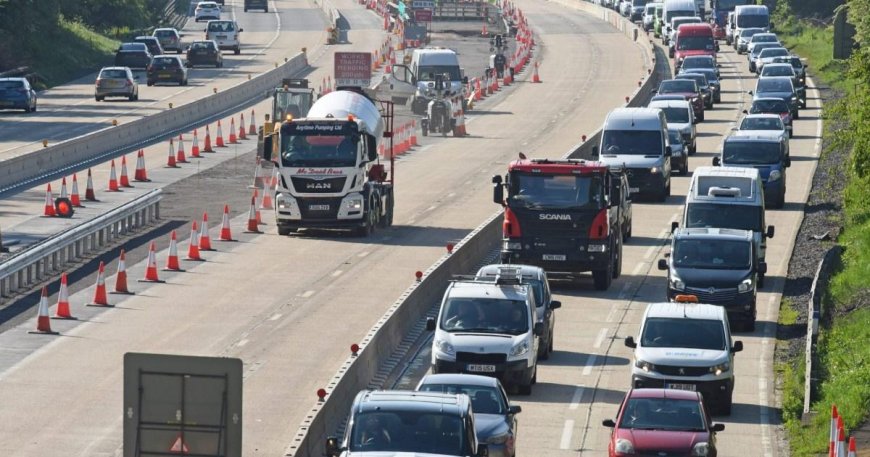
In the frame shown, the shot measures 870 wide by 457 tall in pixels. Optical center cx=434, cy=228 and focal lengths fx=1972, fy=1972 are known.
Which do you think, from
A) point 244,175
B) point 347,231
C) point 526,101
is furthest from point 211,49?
point 347,231

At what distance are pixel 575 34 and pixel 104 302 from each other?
3316 inches

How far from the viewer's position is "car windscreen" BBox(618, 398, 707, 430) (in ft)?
73.9

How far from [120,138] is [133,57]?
29.9 meters

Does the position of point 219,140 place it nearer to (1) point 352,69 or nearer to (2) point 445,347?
(1) point 352,69

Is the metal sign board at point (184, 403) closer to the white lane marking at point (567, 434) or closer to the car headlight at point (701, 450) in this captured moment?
the car headlight at point (701, 450)

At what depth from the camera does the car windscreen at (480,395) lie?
2278 cm

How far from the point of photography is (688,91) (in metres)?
70.9

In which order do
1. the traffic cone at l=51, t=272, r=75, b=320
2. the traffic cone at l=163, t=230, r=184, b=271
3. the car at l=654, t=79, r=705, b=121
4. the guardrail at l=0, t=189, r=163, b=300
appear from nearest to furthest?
the traffic cone at l=51, t=272, r=75, b=320 → the guardrail at l=0, t=189, r=163, b=300 → the traffic cone at l=163, t=230, r=184, b=271 → the car at l=654, t=79, r=705, b=121

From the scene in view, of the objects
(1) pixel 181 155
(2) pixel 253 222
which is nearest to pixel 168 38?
(1) pixel 181 155

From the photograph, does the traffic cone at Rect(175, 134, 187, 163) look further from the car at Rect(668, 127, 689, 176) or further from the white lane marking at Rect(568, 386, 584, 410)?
the white lane marking at Rect(568, 386, 584, 410)

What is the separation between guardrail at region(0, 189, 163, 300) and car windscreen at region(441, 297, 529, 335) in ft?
31.2

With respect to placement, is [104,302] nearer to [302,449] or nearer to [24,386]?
[24,386]

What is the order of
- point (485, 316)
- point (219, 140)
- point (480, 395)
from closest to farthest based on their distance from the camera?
point (480, 395)
point (485, 316)
point (219, 140)

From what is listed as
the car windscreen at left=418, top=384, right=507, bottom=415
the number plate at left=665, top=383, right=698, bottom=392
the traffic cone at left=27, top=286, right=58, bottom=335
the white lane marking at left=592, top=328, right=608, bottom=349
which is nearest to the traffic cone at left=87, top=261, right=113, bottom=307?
the traffic cone at left=27, top=286, right=58, bottom=335
